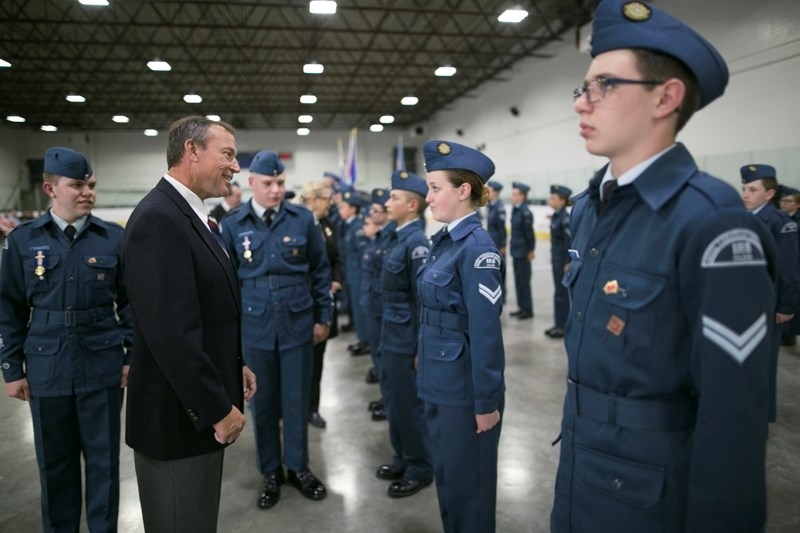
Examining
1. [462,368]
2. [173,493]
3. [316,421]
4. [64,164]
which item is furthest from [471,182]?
[316,421]

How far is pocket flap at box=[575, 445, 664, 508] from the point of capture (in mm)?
1104

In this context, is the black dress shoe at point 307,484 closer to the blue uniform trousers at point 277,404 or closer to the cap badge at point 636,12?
the blue uniform trousers at point 277,404

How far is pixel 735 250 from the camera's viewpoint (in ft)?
3.02

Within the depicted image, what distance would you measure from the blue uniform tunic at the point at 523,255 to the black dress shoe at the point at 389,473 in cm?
500

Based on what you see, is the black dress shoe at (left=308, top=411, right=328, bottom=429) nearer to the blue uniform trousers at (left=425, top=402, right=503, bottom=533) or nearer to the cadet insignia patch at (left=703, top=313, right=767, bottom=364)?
the blue uniform trousers at (left=425, top=402, right=503, bottom=533)

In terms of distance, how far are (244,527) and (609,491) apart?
2271 mm

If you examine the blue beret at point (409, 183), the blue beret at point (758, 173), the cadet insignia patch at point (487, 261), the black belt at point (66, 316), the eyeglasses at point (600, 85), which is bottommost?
the black belt at point (66, 316)

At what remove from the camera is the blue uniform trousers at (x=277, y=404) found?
299 cm

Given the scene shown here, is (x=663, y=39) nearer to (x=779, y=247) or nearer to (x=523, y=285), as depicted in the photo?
(x=779, y=247)

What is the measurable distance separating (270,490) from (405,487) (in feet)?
2.74

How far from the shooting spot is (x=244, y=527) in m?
2.71

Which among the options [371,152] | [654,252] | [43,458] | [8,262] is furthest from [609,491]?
[371,152]

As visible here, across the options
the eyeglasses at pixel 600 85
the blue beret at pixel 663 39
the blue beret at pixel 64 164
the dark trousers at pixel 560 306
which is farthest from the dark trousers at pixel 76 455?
the dark trousers at pixel 560 306

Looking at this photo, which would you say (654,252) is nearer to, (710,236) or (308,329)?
(710,236)
